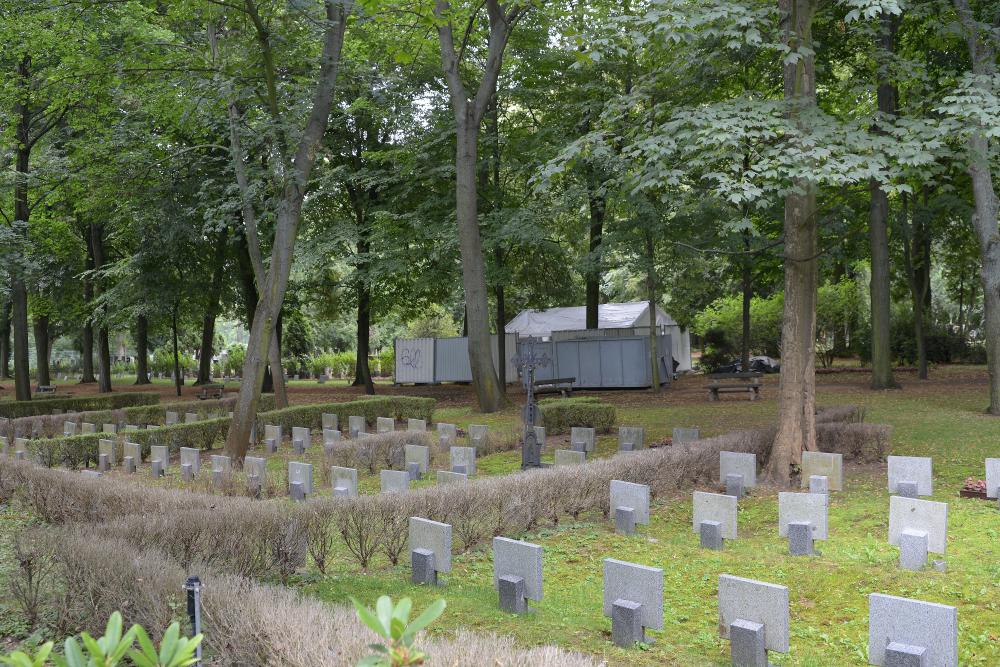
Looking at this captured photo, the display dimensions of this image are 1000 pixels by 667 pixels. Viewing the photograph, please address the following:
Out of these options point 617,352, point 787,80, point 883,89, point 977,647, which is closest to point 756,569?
point 977,647

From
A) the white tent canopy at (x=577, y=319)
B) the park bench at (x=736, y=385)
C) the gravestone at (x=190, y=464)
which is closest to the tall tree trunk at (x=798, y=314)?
the gravestone at (x=190, y=464)

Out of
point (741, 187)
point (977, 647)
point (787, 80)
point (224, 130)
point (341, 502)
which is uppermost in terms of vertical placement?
point (224, 130)

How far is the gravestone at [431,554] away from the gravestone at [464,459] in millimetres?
4302

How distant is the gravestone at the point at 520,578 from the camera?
5.39m

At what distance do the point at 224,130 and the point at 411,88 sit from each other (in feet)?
18.3

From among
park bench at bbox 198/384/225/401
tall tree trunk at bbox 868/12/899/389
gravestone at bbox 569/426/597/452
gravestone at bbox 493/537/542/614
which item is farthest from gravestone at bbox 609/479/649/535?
park bench at bbox 198/384/225/401

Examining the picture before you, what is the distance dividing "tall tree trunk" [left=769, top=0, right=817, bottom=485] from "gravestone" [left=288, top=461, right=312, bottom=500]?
5.69 m

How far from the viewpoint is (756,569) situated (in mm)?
6480

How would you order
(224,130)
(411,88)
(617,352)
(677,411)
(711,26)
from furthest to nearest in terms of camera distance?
(617,352) → (411,88) → (224,130) → (677,411) → (711,26)

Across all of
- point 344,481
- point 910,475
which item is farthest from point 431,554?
point 910,475

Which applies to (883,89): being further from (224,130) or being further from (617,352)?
(224,130)

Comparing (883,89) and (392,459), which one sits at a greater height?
(883,89)

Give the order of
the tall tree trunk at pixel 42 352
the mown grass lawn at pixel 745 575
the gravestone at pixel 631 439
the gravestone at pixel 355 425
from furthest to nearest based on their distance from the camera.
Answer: the tall tree trunk at pixel 42 352 < the gravestone at pixel 355 425 < the gravestone at pixel 631 439 < the mown grass lawn at pixel 745 575

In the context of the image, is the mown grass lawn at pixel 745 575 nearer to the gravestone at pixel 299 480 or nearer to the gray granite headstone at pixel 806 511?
the gray granite headstone at pixel 806 511
